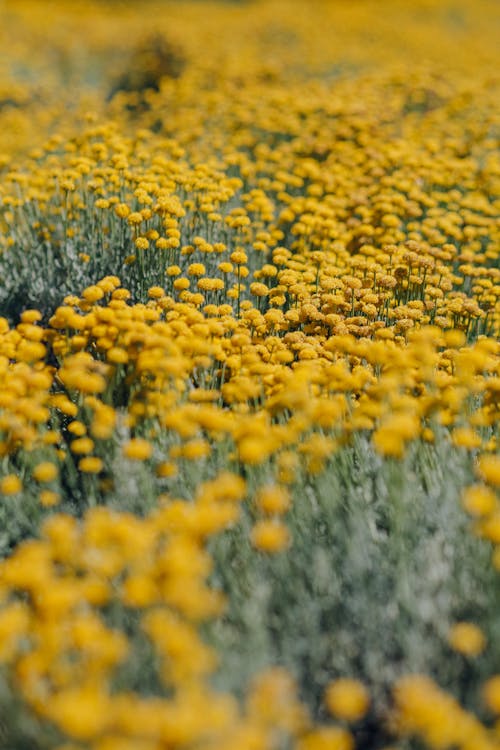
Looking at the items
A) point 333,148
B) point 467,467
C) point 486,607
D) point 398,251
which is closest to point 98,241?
point 398,251

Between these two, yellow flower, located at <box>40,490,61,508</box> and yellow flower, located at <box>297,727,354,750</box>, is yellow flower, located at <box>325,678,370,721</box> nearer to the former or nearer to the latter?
yellow flower, located at <box>297,727,354,750</box>

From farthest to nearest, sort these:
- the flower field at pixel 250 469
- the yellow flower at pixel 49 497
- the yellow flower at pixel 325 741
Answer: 1. the yellow flower at pixel 49 497
2. the flower field at pixel 250 469
3. the yellow flower at pixel 325 741

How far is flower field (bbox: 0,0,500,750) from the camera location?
2023 mm

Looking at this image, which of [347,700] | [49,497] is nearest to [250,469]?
[49,497]

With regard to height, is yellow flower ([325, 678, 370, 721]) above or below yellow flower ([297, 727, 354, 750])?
above

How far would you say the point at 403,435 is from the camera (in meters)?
2.61

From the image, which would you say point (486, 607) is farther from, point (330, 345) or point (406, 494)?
point (330, 345)

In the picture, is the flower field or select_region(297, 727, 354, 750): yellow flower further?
the flower field

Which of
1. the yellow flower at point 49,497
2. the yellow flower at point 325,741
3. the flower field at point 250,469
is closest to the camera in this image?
the yellow flower at point 325,741

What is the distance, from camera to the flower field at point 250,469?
2.02 m

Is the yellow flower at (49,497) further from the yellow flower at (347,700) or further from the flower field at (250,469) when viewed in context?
the yellow flower at (347,700)

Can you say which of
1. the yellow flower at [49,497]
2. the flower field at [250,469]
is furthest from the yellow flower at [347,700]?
the yellow flower at [49,497]

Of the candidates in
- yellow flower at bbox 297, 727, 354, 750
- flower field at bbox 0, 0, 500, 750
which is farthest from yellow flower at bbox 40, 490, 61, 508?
yellow flower at bbox 297, 727, 354, 750

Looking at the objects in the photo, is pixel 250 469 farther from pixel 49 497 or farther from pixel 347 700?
pixel 347 700
